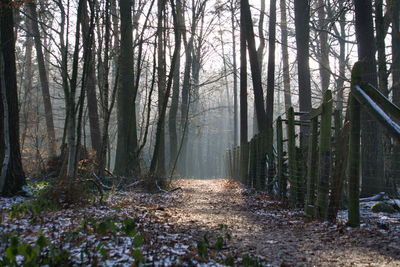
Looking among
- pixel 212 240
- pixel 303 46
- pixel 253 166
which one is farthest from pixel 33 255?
pixel 303 46

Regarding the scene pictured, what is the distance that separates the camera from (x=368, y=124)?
7.77m

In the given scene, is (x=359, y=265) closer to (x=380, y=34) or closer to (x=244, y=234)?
(x=244, y=234)

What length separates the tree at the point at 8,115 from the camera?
21.7 ft

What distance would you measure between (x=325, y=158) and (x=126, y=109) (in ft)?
26.0

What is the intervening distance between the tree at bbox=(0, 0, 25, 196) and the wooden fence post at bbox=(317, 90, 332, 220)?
18.8ft

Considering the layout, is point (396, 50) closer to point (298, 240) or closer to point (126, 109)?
point (126, 109)

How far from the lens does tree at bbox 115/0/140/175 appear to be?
37.3 ft

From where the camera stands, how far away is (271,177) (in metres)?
9.03

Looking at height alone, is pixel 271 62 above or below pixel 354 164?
above

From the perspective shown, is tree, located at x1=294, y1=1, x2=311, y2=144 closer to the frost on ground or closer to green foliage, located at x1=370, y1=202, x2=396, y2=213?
green foliage, located at x1=370, y1=202, x2=396, y2=213

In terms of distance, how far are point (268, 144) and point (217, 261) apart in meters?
6.42

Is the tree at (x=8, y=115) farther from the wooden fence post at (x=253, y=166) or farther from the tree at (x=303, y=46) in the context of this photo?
the tree at (x=303, y=46)

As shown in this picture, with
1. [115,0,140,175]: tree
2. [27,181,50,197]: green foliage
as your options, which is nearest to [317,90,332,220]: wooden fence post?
[27,181,50,197]: green foliage

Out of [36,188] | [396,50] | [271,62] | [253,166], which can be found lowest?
[36,188]
